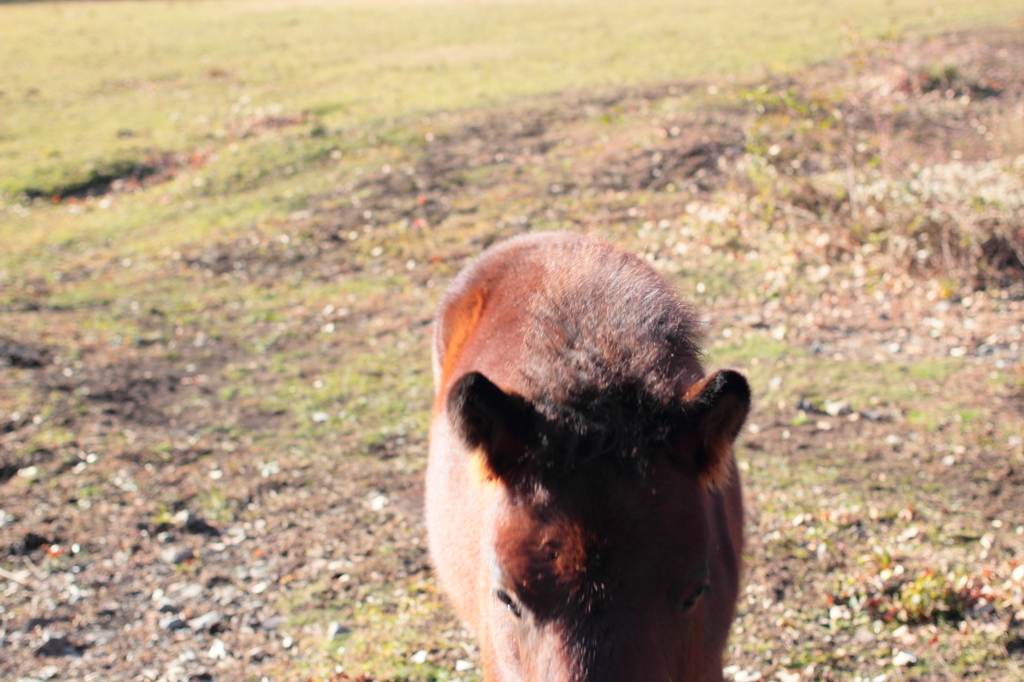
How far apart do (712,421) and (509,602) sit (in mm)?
782

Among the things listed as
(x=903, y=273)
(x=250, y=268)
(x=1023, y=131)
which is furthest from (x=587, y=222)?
(x=1023, y=131)

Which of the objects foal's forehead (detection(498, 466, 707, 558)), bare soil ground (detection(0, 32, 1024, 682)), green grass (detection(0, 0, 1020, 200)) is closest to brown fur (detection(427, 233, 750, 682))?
foal's forehead (detection(498, 466, 707, 558))

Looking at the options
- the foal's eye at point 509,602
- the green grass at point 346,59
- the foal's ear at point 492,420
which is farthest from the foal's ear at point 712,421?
the green grass at point 346,59

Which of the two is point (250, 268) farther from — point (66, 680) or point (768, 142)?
point (768, 142)

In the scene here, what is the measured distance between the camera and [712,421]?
2125 millimetres

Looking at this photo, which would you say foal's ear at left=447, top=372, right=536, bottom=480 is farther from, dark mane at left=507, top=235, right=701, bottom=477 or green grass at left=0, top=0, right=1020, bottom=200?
green grass at left=0, top=0, right=1020, bottom=200

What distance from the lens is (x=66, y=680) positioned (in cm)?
410

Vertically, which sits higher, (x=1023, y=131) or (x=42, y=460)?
(x=1023, y=131)

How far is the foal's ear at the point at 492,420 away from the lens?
6.77 feet

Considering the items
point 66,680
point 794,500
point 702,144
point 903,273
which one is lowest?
point 66,680

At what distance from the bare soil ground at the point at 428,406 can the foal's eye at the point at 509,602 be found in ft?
4.57

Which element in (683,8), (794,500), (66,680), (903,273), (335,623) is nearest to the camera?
(66,680)

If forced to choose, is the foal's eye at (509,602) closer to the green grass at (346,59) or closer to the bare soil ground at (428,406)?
the bare soil ground at (428,406)

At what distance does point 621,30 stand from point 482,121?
358 inches
